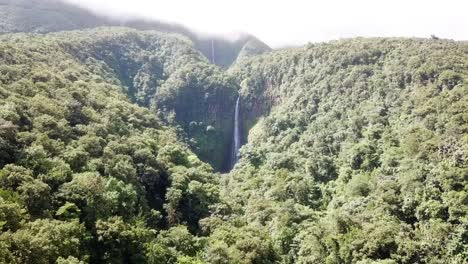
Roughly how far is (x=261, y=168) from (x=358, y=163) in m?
22.7

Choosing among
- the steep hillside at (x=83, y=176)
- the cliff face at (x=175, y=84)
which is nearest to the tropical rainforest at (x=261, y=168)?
the steep hillside at (x=83, y=176)

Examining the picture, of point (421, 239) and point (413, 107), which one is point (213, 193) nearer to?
point (421, 239)

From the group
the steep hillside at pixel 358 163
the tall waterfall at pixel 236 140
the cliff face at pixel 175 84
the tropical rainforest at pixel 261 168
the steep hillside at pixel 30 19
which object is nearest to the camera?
the tropical rainforest at pixel 261 168

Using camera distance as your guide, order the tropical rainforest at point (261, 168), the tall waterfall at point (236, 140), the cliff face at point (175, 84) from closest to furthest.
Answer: the tropical rainforest at point (261, 168) < the tall waterfall at point (236, 140) < the cliff face at point (175, 84)

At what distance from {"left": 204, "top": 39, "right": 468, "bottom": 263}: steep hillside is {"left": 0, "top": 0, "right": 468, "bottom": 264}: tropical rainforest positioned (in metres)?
0.26

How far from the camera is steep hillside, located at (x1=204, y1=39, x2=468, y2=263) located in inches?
2304

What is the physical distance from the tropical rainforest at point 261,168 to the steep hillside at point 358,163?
255mm

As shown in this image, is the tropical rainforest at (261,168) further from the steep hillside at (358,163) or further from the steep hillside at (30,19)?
the steep hillside at (30,19)

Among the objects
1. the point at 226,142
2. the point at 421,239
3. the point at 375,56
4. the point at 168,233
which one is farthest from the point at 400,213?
Answer: the point at 226,142

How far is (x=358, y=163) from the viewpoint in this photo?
81938 mm

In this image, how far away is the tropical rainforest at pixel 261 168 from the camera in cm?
5312

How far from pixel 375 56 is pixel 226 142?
46.8 m

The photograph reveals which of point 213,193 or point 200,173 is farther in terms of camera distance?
point 200,173

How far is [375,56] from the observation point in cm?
11069
